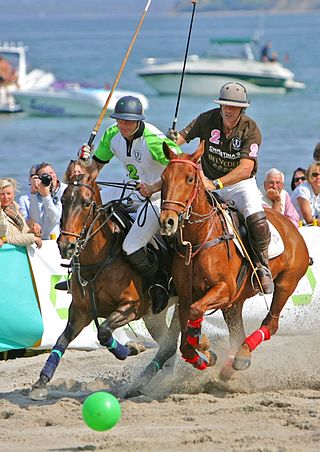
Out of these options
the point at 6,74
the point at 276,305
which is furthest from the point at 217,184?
the point at 6,74

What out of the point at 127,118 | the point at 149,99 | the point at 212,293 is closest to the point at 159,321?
the point at 212,293

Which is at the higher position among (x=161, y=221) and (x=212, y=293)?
(x=161, y=221)

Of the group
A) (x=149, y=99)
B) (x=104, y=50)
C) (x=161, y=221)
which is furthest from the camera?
(x=104, y=50)

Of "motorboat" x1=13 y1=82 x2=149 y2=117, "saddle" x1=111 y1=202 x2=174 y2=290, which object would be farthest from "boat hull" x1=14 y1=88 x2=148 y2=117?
"saddle" x1=111 y1=202 x2=174 y2=290

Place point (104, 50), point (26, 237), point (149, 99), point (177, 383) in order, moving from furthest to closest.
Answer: point (104, 50), point (149, 99), point (26, 237), point (177, 383)

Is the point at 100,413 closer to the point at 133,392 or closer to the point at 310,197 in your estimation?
the point at 133,392

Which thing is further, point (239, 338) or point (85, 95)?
point (85, 95)

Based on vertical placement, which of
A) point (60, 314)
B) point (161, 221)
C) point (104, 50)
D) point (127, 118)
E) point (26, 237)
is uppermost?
point (127, 118)

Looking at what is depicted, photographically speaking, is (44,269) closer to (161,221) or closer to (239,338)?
(239,338)

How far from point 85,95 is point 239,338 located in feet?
88.8

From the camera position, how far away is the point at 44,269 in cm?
1105

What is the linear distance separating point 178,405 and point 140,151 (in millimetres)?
2070

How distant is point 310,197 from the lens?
41.9ft

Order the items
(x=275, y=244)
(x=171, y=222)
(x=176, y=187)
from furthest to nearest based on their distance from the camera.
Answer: (x=275, y=244)
(x=176, y=187)
(x=171, y=222)
